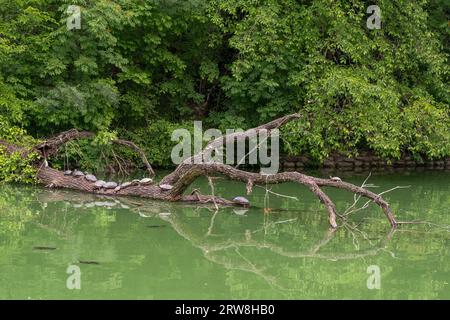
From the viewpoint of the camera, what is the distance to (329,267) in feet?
23.8

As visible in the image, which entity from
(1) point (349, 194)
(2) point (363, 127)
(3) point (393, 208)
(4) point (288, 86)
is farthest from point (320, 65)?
(3) point (393, 208)

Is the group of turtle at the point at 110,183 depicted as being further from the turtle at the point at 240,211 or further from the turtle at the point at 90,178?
the turtle at the point at 240,211

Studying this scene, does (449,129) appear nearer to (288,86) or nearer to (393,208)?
(288,86)

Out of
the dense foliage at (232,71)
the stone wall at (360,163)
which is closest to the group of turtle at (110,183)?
the dense foliage at (232,71)

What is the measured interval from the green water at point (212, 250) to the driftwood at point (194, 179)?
0.27 meters

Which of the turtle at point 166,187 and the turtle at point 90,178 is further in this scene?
the turtle at point 90,178

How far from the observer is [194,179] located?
10914mm

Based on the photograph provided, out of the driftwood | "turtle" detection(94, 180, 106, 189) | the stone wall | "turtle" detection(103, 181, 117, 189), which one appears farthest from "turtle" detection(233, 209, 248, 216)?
the stone wall

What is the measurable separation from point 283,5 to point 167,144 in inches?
173

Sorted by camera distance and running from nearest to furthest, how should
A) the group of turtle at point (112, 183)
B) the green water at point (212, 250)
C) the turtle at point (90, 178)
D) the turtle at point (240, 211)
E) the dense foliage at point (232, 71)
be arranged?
the green water at point (212, 250), the turtle at point (240, 211), the group of turtle at point (112, 183), the turtle at point (90, 178), the dense foliage at point (232, 71)

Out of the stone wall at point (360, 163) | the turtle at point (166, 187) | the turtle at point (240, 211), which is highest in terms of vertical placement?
the stone wall at point (360, 163)

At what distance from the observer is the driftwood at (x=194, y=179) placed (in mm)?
9492

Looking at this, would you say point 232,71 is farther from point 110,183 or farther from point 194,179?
point 194,179

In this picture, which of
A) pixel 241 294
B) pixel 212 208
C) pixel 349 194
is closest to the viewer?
pixel 241 294
